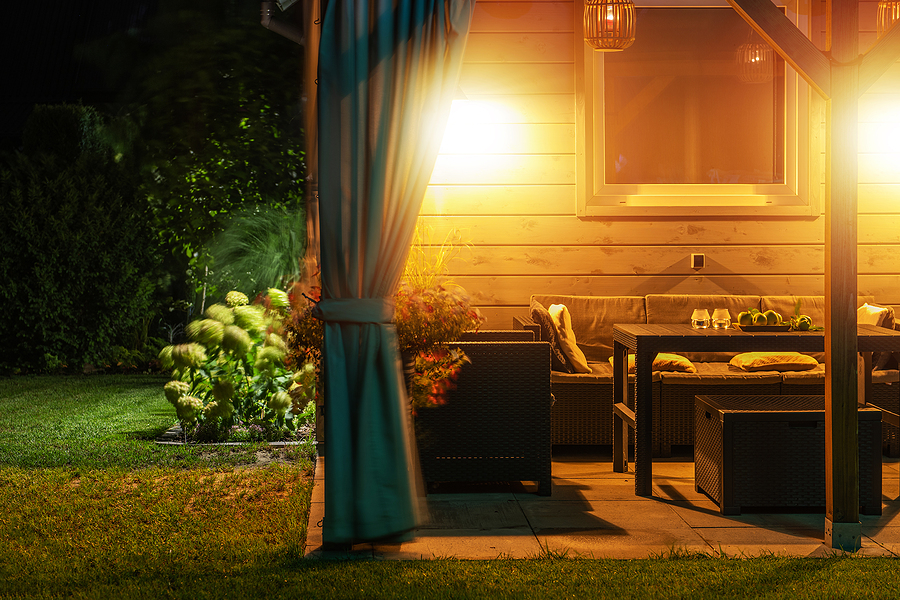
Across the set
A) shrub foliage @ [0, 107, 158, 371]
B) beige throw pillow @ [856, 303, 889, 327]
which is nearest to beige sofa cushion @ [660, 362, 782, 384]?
beige throw pillow @ [856, 303, 889, 327]

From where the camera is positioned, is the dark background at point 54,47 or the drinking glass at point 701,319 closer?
the drinking glass at point 701,319

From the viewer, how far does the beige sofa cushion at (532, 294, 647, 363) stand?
15.6 feet

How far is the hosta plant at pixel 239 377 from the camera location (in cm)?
473

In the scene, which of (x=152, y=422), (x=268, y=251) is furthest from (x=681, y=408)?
(x=268, y=251)

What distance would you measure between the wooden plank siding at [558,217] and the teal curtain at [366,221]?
1.98 m

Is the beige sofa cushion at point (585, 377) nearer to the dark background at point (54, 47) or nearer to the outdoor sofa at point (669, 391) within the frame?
the outdoor sofa at point (669, 391)

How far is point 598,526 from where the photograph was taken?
10.3ft

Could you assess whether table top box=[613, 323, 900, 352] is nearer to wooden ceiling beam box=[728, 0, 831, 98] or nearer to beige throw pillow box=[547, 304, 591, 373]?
beige throw pillow box=[547, 304, 591, 373]

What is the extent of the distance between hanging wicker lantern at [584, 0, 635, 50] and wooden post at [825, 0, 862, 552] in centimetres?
172

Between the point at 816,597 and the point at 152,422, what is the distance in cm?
445

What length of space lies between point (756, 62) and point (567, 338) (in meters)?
2.15

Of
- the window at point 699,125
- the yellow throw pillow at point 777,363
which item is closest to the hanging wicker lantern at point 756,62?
the window at point 699,125

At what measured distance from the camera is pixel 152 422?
5.52 metres

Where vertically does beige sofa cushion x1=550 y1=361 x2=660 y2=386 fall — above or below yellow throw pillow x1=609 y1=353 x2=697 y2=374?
below
